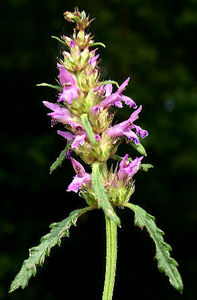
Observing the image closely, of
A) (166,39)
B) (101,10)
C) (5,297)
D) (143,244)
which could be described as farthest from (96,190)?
(166,39)

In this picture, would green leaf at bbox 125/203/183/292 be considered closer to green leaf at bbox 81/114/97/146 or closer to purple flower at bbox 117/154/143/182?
purple flower at bbox 117/154/143/182

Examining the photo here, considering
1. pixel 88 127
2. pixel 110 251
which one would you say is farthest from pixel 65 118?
pixel 110 251

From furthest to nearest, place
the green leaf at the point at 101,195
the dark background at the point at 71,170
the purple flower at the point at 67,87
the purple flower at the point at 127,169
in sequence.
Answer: the dark background at the point at 71,170
the purple flower at the point at 127,169
the purple flower at the point at 67,87
the green leaf at the point at 101,195

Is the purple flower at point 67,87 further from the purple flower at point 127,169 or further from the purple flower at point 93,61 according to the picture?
the purple flower at point 127,169

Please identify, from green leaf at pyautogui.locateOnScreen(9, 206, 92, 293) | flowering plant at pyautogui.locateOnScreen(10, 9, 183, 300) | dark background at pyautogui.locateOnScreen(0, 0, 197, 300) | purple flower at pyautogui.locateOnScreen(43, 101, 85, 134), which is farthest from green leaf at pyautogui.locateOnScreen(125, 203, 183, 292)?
dark background at pyautogui.locateOnScreen(0, 0, 197, 300)

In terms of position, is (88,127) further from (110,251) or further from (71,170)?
(71,170)

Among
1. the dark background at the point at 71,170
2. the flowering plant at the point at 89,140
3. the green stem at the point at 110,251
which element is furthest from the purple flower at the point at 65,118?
the dark background at the point at 71,170
